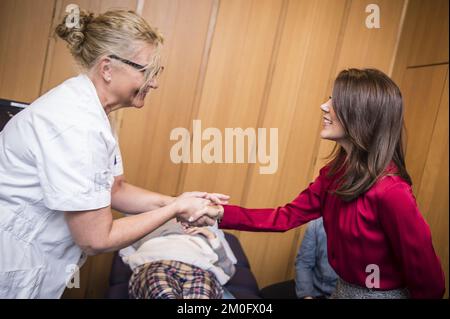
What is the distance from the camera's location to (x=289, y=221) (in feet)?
5.42

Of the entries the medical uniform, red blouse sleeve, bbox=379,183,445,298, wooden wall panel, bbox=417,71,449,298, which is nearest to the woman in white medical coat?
the medical uniform

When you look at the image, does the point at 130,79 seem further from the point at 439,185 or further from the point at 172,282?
the point at 439,185

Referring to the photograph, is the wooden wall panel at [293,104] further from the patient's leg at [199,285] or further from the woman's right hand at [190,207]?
the woman's right hand at [190,207]

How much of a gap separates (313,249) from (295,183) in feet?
2.38

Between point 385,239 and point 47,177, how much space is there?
3.49 ft

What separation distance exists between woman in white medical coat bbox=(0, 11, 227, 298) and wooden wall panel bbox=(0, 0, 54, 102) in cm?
98

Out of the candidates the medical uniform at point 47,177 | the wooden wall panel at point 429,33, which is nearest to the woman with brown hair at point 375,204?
the medical uniform at point 47,177

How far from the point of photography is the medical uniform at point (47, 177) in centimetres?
108

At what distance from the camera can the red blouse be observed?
119 centimetres

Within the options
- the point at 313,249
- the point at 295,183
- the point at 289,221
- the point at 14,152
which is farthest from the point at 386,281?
the point at 295,183

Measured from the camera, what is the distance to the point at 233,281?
86.1 inches

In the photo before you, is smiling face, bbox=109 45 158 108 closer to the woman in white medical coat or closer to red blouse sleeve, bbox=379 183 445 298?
the woman in white medical coat

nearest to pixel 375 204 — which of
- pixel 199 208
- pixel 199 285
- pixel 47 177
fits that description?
pixel 199 208

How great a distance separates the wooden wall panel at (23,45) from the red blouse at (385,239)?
5.47 feet
